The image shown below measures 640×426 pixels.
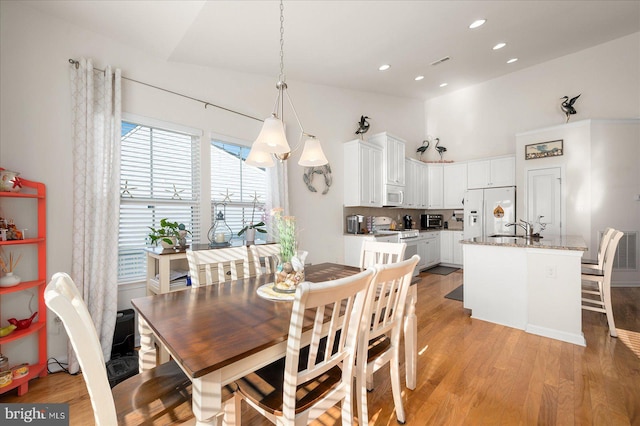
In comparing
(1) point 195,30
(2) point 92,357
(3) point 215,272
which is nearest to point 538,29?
(1) point 195,30

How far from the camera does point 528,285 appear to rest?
108 inches

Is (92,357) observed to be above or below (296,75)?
below

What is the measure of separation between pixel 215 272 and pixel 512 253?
10.3 feet

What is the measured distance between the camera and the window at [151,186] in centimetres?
253

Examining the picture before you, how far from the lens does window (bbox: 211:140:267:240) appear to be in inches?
123

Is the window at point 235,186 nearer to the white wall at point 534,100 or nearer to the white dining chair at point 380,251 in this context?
the white dining chair at point 380,251

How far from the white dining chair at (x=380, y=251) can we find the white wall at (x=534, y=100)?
4.81 meters

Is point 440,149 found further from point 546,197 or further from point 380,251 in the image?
point 380,251

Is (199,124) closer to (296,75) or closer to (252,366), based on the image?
(296,75)

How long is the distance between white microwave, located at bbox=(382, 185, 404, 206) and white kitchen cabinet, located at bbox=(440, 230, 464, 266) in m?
1.54

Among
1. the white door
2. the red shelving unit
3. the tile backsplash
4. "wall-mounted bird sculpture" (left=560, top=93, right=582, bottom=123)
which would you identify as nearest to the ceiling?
"wall-mounted bird sculpture" (left=560, top=93, right=582, bottom=123)

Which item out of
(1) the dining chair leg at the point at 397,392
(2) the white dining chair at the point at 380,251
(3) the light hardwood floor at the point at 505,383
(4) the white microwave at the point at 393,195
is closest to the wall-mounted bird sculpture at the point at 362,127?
(4) the white microwave at the point at 393,195

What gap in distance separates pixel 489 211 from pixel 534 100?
7.52ft

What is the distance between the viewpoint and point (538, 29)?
376 cm
